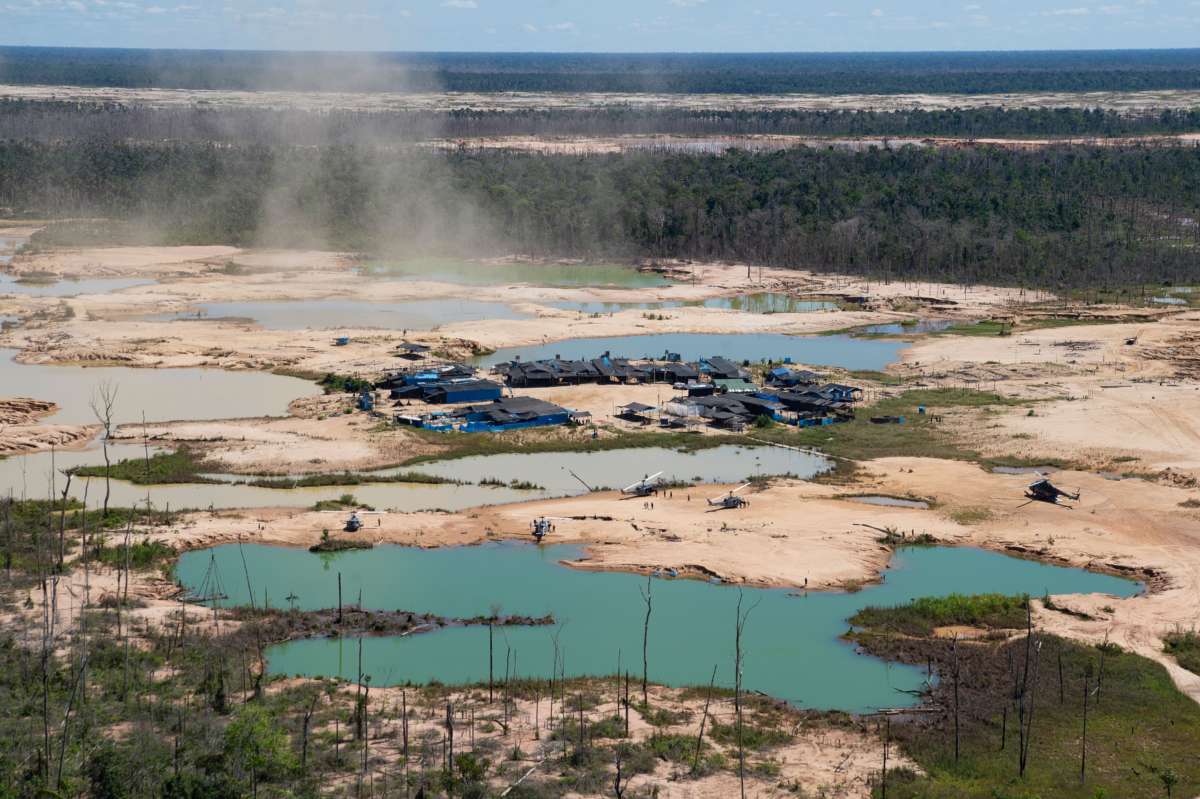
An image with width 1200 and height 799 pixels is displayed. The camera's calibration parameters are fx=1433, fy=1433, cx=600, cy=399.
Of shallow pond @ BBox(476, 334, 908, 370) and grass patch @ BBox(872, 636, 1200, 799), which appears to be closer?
grass patch @ BBox(872, 636, 1200, 799)

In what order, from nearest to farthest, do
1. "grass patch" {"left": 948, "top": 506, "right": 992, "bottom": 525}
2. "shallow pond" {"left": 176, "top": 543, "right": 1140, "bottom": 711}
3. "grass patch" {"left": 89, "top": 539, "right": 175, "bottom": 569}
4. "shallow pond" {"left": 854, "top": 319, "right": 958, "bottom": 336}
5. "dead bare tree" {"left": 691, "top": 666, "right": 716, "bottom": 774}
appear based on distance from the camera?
"dead bare tree" {"left": 691, "top": 666, "right": 716, "bottom": 774} → "shallow pond" {"left": 176, "top": 543, "right": 1140, "bottom": 711} → "grass patch" {"left": 89, "top": 539, "right": 175, "bottom": 569} → "grass patch" {"left": 948, "top": 506, "right": 992, "bottom": 525} → "shallow pond" {"left": 854, "top": 319, "right": 958, "bottom": 336}

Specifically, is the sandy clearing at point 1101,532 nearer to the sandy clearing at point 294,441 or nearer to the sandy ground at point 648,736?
the sandy ground at point 648,736

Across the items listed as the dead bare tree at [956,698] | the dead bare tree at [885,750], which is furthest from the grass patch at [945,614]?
the dead bare tree at [885,750]

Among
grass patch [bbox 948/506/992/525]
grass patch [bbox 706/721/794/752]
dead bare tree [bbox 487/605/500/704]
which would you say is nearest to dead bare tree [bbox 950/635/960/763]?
grass patch [bbox 706/721/794/752]

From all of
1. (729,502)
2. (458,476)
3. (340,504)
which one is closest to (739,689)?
(729,502)

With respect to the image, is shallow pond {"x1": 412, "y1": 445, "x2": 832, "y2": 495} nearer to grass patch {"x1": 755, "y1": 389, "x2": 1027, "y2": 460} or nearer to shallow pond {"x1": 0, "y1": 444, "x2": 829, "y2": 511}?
shallow pond {"x1": 0, "y1": 444, "x2": 829, "y2": 511}

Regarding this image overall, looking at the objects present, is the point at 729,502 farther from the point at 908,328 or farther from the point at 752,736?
the point at 908,328

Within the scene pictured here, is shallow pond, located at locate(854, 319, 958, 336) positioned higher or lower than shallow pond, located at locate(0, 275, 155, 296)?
lower
